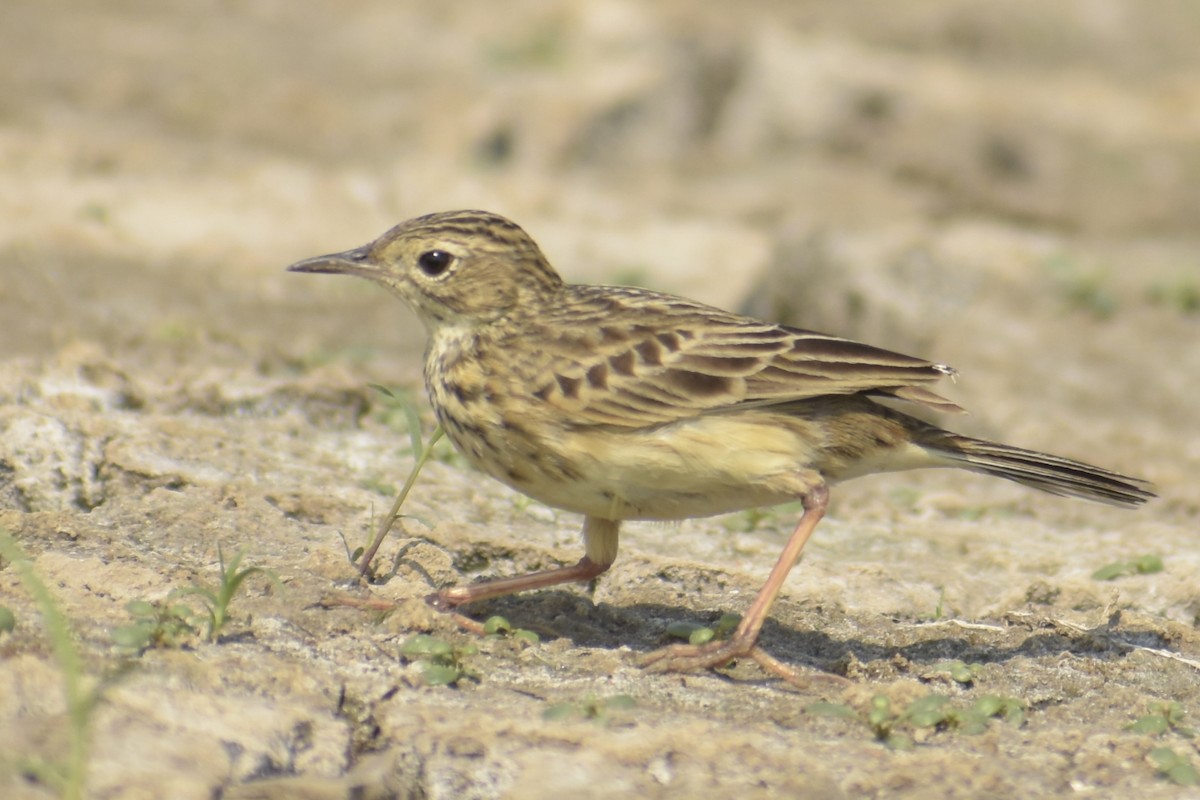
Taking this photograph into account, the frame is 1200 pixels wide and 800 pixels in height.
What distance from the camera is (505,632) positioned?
508 cm

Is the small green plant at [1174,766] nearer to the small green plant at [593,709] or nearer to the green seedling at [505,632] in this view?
the small green plant at [593,709]

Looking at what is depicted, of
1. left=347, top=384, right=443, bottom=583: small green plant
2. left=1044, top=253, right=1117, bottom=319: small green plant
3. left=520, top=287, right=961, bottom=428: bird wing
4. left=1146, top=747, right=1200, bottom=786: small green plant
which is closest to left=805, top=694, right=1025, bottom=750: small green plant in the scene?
left=1146, top=747, right=1200, bottom=786: small green plant

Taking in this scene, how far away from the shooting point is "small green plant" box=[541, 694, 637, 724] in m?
4.29

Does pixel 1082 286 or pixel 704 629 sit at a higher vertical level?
pixel 1082 286

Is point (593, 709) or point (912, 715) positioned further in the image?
point (912, 715)

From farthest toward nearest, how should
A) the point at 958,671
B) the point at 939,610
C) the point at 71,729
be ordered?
the point at 939,610
the point at 958,671
the point at 71,729

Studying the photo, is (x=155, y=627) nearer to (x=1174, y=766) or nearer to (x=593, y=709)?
(x=593, y=709)

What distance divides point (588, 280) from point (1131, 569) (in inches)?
200

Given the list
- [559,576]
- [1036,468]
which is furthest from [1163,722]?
[559,576]

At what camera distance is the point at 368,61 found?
14961 mm

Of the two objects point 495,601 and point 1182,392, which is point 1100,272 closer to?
point 1182,392

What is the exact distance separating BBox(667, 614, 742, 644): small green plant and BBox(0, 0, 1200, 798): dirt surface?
13cm

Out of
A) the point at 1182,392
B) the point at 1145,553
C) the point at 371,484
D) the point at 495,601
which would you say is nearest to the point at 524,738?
the point at 495,601

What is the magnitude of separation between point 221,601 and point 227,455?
1932 millimetres
